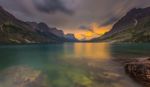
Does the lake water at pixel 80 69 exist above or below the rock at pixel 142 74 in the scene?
below

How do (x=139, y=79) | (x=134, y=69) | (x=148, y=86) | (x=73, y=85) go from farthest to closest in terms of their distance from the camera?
1. (x=134, y=69)
2. (x=139, y=79)
3. (x=73, y=85)
4. (x=148, y=86)

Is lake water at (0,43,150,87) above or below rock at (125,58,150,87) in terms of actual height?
below

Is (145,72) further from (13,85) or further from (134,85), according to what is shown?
(13,85)

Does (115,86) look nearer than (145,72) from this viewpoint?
Yes

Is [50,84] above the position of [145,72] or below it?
below

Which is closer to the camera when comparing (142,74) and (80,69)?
(142,74)

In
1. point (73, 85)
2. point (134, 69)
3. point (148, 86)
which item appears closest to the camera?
point (148, 86)

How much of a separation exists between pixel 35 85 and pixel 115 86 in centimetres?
1563

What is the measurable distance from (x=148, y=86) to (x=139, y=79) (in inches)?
149

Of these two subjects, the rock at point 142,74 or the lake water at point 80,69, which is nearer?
the rock at point 142,74

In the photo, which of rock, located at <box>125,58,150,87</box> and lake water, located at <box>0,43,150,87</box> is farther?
lake water, located at <box>0,43,150,87</box>

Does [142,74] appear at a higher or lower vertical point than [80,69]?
higher

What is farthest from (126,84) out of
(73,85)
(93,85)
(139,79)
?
(73,85)

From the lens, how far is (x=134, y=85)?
91.7ft
